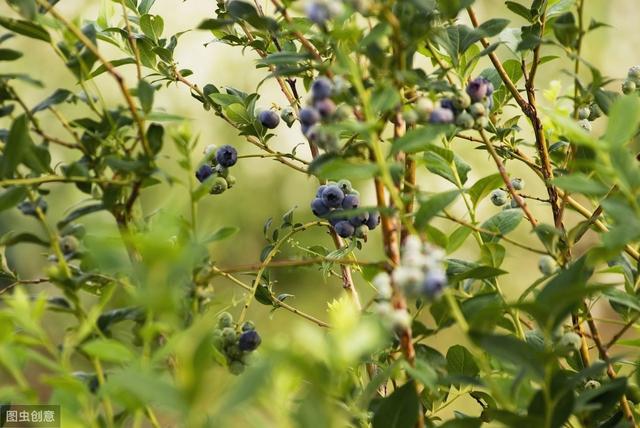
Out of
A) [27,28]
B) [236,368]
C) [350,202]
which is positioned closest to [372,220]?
[350,202]

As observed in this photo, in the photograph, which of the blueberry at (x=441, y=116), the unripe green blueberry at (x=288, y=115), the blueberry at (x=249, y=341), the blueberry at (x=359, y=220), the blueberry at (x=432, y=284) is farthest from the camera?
the unripe green blueberry at (x=288, y=115)

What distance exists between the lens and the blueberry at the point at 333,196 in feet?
2.46

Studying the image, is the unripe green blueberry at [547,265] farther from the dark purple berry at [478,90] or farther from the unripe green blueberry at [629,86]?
the unripe green blueberry at [629,86]

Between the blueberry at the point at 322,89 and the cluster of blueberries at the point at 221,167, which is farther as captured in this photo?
the cluster of blueberries at the point at 221,167

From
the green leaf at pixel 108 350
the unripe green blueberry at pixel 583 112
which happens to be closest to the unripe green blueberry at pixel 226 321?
the green leaf at pixel 108 350

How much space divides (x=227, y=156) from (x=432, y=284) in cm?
44

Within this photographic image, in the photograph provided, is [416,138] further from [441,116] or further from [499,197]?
[499,197]

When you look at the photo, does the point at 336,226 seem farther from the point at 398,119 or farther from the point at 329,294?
the point at 329,294

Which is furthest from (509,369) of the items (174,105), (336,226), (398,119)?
(174,105)

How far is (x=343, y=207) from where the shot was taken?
2.48 feet

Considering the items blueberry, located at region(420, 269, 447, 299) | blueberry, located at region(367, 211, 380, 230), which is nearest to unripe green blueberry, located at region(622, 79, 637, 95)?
blueberry, located at region(367, 211, 380, 230)

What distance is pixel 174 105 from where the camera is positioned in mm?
3527

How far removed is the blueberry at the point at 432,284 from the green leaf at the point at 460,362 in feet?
0.87

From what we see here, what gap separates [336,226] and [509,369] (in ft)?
0.94
